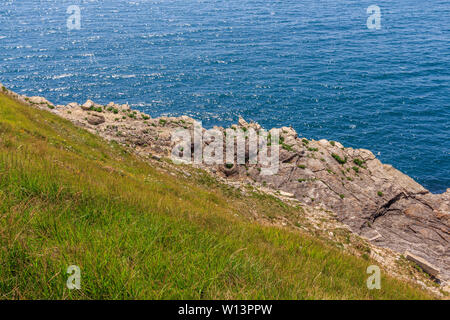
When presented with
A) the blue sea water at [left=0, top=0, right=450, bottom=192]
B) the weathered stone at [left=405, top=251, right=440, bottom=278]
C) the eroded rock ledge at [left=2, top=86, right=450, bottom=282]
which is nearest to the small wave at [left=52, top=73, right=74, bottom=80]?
the blue sea water at [left=0, top=0, right=450, bottom=192]

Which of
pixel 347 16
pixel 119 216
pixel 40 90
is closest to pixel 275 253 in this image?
pixel 119 216

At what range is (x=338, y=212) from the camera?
26344mm

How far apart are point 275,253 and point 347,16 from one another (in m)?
108

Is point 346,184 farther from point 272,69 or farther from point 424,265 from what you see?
point 272,69

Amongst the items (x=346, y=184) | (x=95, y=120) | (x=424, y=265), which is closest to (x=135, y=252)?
(x=424, y=265)

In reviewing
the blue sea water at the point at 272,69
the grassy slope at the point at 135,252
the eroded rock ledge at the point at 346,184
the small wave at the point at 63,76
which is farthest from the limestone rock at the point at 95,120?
the small wave at the point at 63,76

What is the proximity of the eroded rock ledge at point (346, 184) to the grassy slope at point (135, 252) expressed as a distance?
20.1m

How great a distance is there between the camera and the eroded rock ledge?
2581 cm

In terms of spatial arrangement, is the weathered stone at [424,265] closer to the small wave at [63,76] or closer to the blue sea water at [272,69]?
the blue sea water at [272,69]

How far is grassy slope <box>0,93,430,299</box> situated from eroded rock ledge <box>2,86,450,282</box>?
2008 centimetres

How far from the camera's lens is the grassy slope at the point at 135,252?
418cm

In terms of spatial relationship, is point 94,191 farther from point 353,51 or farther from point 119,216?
point 353,51

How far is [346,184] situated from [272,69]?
4151 centimetres

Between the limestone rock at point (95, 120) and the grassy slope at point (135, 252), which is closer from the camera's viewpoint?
the grassy slope at point (135, 252)
